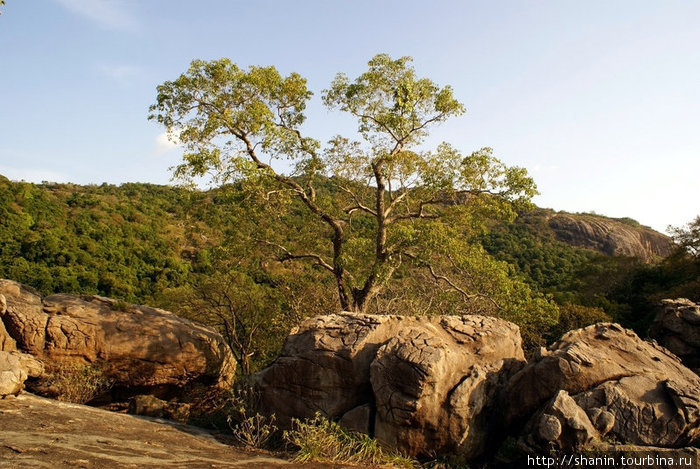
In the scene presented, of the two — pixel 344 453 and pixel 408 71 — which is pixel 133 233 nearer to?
pixel 408 71

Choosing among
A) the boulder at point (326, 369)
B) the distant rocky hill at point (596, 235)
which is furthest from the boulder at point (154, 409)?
the distant rocky hill at point (596, 235)

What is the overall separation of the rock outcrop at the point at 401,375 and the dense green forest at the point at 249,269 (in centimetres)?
Result: 285

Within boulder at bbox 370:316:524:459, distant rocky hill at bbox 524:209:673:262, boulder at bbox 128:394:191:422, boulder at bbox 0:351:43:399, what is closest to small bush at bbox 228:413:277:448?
boulder at bbox 370:316:524:459

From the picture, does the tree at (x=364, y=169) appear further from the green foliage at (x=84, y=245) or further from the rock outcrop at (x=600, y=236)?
the rock outcrop at (x=600, y=236)

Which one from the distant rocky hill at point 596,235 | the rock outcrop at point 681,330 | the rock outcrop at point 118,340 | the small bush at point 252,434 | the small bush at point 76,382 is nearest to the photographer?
the small bush at point 252,434

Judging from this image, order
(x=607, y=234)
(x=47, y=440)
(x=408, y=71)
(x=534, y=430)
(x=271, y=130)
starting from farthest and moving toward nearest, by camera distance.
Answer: (x=607, y=234) < (x=408, y=71) < (x=271, y=130) < (x=534, y=430) < (x=47, y=440)

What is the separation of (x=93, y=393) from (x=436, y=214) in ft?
32.9

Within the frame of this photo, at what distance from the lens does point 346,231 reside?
1484cm

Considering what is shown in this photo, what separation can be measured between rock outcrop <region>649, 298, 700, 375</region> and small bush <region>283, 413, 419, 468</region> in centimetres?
745

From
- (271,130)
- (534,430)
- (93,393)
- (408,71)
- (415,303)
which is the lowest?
(93,393)

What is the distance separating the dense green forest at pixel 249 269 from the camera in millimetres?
12883

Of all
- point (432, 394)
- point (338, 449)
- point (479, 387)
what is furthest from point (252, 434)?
point (479, 387)

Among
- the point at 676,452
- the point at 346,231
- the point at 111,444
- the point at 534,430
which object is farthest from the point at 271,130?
the point at 676,452

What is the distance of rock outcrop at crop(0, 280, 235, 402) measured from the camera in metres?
11.0
